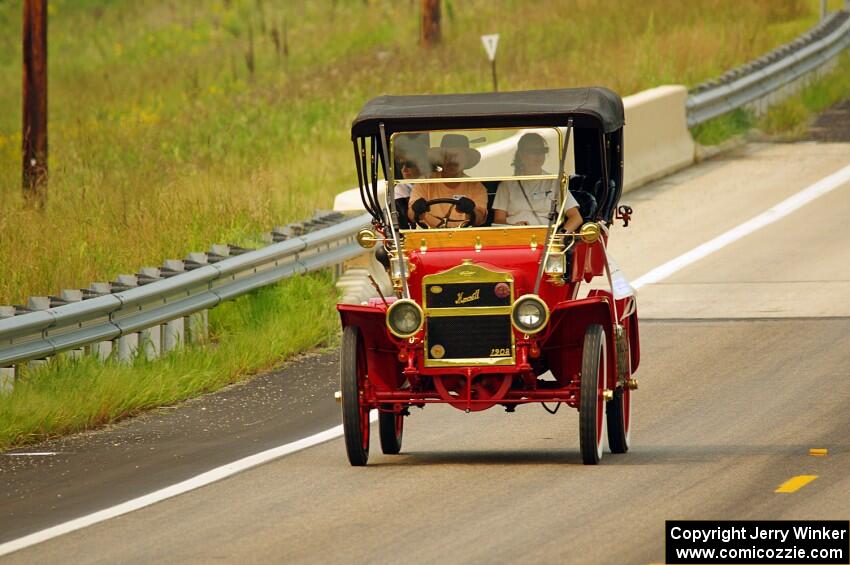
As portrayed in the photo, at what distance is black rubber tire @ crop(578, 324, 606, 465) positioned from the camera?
393 inches

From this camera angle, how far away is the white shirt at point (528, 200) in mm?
10906

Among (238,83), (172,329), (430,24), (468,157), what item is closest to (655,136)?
(172,329)

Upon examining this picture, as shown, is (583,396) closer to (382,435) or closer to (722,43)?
(382,435)

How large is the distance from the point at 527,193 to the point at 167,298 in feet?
11.3

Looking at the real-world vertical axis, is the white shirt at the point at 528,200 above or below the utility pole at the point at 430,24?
above

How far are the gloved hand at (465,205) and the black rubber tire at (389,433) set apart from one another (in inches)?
48.0

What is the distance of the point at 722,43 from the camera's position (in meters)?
29.6

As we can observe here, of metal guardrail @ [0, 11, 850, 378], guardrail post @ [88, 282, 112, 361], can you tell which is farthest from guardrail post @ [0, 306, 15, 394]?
guardrail post @ [88, 282, 112, 361]

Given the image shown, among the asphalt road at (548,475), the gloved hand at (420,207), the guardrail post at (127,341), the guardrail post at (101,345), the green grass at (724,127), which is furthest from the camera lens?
the green grass at (724,127)

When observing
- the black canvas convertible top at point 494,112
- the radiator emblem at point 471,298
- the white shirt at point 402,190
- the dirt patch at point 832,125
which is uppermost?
the black canvas convertible top at point 494,112

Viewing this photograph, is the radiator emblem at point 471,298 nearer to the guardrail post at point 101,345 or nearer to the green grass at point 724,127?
the guardrail post at point 101,345

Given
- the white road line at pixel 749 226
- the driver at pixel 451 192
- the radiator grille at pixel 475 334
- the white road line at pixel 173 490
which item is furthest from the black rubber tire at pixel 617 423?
the white road line at pixel 749 226

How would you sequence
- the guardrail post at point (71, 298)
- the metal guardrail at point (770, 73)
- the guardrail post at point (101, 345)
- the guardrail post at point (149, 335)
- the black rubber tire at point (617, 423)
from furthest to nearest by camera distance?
the metal guardrail at point (770, 73), the guardrail post at point (149, 335), the guardrail post at point (101, 345), the guardrail post at point (71, 298), the black rubber tire at point (617, 423)

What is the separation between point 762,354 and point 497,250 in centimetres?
389
